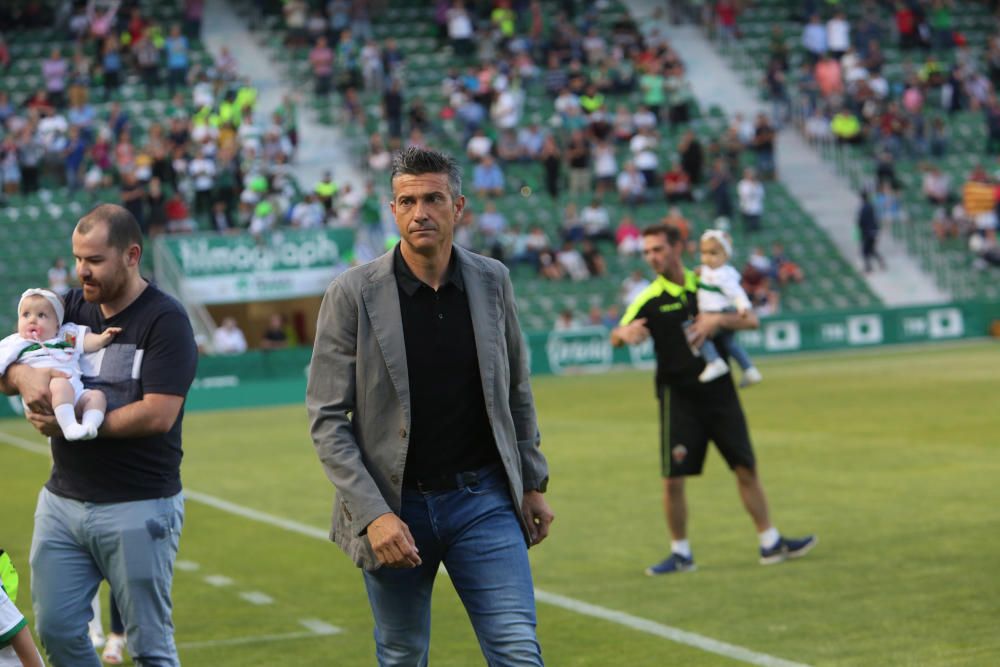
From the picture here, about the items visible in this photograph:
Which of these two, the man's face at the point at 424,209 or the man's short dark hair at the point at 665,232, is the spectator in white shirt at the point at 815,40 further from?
the man's face at the point at 424,209

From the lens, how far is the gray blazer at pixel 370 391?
569 centimetres

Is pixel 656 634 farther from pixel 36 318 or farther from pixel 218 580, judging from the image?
pixel 36 318

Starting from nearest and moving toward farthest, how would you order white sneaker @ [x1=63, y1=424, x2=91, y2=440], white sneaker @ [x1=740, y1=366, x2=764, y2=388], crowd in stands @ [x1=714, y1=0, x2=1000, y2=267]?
white sneaker @ [x1=63, y1=424, x2=91, y2=440], white sneaker @ [x1=740, y1=366, x2=764, y2=388], crowd in stands @ [x1=714, y1=0, x2=1000, y2=267]

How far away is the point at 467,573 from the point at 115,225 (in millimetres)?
1733

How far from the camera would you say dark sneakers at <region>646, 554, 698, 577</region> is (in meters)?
11.3

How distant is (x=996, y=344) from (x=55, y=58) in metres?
21.2

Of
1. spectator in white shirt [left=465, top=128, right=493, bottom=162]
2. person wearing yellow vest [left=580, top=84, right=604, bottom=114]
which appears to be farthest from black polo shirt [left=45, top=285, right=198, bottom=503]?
person wearing yellow vest [left=580, top=84, right=604, bottom=114]

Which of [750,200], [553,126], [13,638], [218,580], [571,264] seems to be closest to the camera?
[13,638]

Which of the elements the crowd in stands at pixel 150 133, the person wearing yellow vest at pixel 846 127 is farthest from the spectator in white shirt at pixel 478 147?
the person wearing yellow vest at pixel 846 127

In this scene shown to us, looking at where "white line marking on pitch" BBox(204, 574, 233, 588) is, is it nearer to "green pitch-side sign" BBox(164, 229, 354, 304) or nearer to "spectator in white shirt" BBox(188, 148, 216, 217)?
"green pitch-side sign" BBox(164, 229, 354, 304)

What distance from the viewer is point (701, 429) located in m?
11.4

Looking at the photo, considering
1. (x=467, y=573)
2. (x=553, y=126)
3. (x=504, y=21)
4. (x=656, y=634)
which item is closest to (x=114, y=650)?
(x=656, y=634)

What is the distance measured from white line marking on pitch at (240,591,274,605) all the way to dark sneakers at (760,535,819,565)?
10.7ft

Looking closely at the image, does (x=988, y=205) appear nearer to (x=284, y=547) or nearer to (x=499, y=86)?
(x=499, y=86)
